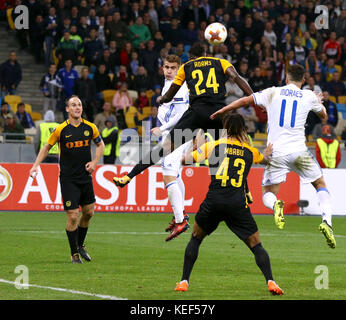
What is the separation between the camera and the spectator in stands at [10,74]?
26.8 metres

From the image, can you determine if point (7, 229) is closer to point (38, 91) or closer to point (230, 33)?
point (38, 91)

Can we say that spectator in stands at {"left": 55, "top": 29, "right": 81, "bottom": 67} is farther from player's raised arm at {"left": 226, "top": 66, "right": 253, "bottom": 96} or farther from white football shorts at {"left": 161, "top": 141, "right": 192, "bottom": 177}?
player's raised arm at {"left": 226, "top": 66, "right": 253, "bottom": 96}

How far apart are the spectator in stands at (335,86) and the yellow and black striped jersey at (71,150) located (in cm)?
1750

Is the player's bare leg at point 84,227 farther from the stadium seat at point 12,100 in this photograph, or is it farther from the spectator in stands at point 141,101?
the spectator in stands at point 141,101

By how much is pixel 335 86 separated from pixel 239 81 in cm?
1787

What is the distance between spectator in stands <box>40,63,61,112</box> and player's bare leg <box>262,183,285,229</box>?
15165 mm

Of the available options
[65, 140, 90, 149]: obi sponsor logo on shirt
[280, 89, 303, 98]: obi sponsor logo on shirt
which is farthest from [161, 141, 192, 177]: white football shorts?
[280, 89, 303, 98]: obi sponsor logo on shirt

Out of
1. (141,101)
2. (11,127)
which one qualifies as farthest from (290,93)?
(141,101)

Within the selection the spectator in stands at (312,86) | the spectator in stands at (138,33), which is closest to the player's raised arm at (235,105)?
the spectator in stands at (312,86)

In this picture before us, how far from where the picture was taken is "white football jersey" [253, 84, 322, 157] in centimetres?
1172

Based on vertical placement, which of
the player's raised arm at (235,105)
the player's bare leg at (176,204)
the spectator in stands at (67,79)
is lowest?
the spectator in stands at (67,79)

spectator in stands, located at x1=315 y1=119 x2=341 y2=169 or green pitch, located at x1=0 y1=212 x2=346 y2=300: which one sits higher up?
green pitch, located at x1=0 y1=212 x2=346 y2=300
